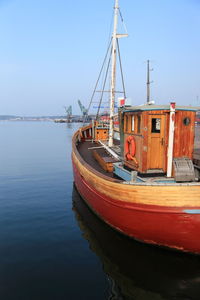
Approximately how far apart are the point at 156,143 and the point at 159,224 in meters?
3.09

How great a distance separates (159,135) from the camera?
28.5 ft

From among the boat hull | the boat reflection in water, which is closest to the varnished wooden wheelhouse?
the boat hull

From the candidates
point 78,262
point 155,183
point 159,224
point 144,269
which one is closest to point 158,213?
point 159,224

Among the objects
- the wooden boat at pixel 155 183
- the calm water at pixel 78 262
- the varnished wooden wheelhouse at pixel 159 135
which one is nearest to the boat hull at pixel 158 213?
the wooden boat at pixel 155 183

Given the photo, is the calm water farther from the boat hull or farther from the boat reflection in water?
the boat hull

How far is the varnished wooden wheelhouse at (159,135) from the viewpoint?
8469mm

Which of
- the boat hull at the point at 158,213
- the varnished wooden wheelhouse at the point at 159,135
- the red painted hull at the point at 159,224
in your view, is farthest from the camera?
the varnished wooden wheelhouse at the point at 159,135

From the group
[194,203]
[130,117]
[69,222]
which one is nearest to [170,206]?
[194,203]

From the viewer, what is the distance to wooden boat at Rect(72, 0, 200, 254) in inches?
270

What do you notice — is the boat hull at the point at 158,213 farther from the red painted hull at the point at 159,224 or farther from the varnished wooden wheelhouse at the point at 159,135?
the varnished wooden wheelhouse at the point at 159,135

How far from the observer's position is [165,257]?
307 inches

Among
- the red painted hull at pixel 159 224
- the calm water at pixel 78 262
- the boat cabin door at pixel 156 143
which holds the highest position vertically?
the boat cabin door at pixel 156 143

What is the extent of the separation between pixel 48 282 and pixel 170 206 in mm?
4456

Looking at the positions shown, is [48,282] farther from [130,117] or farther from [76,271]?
[130,117]
